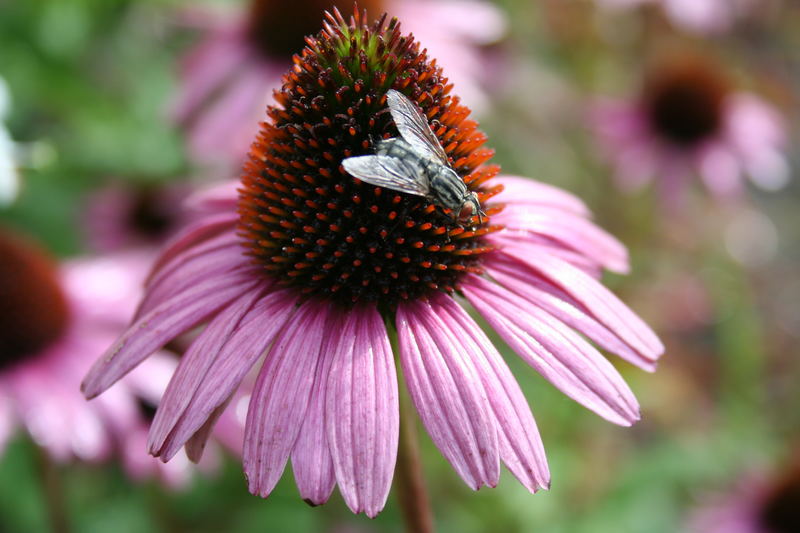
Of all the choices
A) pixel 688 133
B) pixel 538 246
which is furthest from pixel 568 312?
pixel 688 133

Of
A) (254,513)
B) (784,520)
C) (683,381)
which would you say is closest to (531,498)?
(784,520)

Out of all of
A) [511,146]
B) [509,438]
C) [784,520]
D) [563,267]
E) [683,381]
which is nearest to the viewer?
[509,438]

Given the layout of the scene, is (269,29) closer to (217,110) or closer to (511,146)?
(217,110)

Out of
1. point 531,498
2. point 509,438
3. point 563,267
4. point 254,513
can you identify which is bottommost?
point 254,513

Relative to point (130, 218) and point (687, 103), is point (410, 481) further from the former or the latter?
point (687, 103)

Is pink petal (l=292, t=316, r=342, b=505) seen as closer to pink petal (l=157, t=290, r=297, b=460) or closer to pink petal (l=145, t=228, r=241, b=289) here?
pink petal (l=157, t=290, r=297, b=460)

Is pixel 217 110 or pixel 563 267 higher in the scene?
pixel 563 267

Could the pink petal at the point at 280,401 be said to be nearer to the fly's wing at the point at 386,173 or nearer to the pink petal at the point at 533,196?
the fly's wing at the point at 386,173
